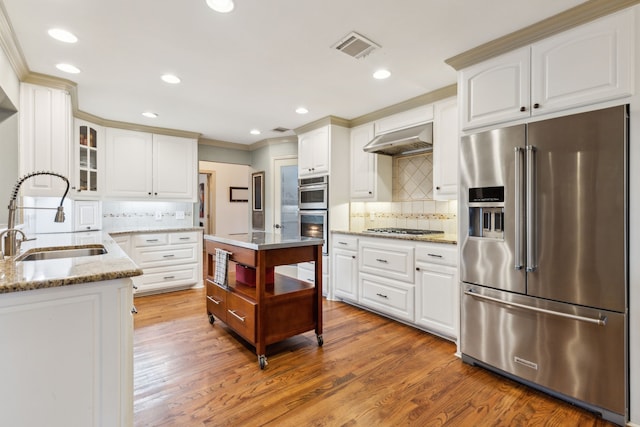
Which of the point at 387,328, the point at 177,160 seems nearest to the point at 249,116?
the point at 177,160

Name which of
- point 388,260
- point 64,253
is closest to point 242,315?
point 64,253

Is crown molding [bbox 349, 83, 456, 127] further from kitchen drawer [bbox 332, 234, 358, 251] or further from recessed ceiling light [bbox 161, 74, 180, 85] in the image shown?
recessed ceiling light [bbox 161, 74, 180, 85]

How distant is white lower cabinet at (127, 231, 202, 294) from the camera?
404 cm

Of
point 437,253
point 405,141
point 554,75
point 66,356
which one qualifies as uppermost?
point 554,75

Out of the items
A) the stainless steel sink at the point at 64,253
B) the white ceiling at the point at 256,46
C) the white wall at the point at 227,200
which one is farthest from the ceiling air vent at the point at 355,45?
the white wall at the point at 227,200

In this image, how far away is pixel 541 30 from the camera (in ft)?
6.47

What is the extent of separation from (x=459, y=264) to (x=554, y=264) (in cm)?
62

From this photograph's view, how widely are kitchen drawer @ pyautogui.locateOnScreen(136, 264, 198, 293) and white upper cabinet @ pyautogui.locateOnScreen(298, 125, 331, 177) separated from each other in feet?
6.88

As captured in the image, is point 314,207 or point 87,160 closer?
point 87,160

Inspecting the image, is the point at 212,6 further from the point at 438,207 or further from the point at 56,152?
the point at 438,207

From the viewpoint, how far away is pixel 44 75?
269 centimetres

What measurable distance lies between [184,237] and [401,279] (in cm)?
301

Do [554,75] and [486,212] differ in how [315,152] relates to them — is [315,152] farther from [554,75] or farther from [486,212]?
[554,75]

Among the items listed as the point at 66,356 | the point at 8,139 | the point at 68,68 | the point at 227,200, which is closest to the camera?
the point at 66,356
